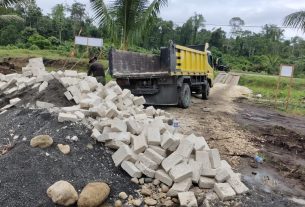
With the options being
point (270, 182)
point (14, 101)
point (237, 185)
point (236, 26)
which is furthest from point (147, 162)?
point (236, 26)

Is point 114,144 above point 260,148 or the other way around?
above

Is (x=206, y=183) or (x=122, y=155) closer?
(x=206, y=183)

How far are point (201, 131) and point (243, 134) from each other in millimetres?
1066

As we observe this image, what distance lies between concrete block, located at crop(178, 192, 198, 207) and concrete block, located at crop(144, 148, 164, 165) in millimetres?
714

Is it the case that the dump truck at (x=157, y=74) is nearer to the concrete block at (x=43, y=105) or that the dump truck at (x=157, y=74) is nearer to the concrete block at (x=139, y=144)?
the concrete block at (x=43, y=105)

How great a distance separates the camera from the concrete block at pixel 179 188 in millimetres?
5086

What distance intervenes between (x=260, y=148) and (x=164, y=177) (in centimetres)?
358

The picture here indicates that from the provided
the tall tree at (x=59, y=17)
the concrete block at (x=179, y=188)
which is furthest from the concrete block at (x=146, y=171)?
the tall tree at (x=59, y=17)

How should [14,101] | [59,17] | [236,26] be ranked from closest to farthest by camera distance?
[14,101], [59,17], [236,26]

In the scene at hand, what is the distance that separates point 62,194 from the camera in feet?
14.9

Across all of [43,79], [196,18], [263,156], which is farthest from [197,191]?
[196,18]

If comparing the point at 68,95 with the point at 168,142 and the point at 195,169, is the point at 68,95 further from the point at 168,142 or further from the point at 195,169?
the point at 195,169

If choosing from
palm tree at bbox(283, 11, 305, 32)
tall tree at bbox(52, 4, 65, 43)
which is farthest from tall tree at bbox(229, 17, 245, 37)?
palm tree at bbox(283, 11, 305, 32)

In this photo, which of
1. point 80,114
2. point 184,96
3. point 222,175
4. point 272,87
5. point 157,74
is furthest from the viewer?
point 272,87
